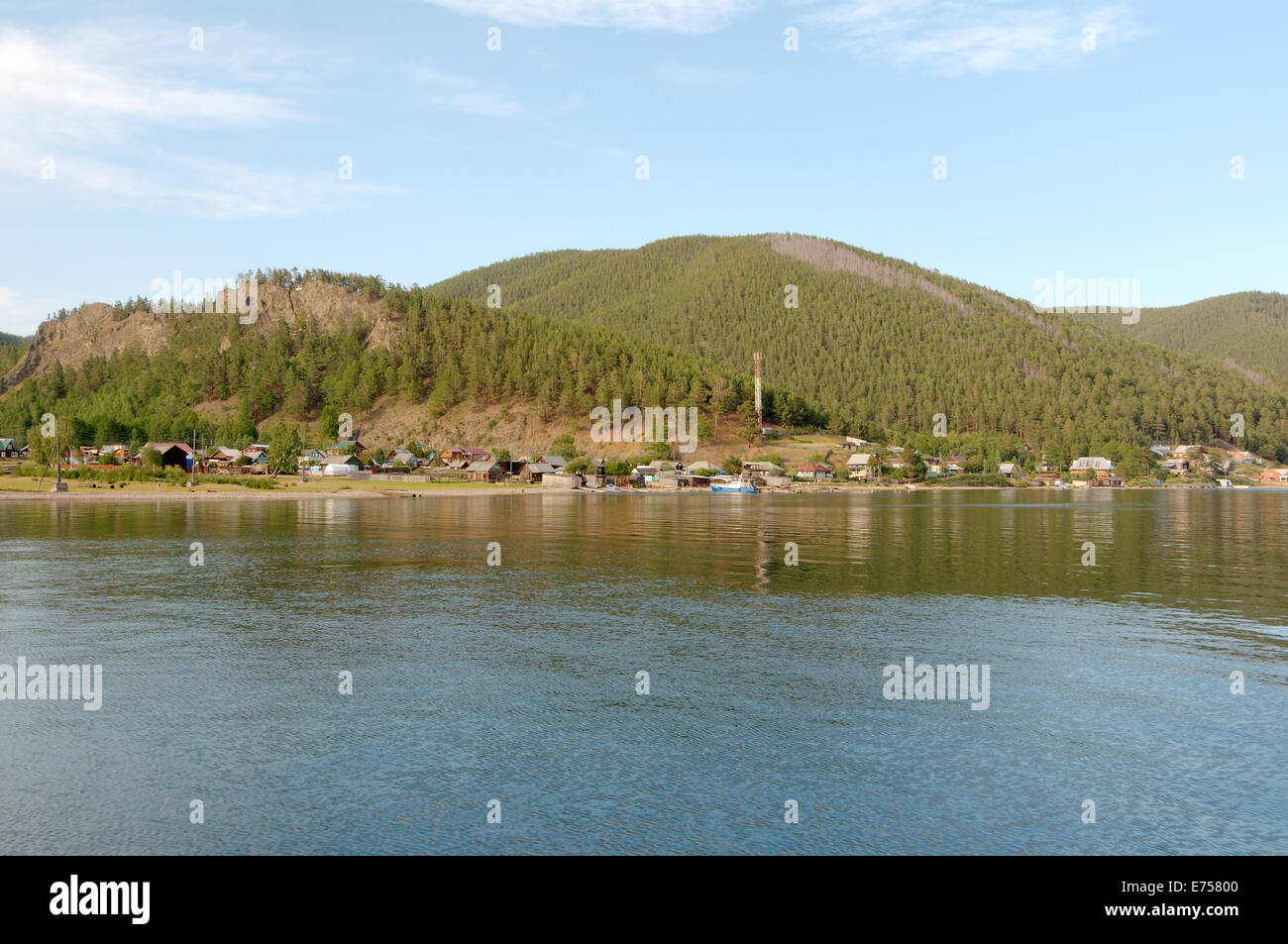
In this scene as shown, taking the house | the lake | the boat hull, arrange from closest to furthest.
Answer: the lake → the house → the boat hull

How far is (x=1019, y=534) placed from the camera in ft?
246

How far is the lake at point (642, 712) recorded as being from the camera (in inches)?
575

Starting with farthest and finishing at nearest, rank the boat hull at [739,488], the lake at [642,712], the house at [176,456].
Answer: the boat hull at [739,488]
the house at [176,456]
the lake at [642,712]

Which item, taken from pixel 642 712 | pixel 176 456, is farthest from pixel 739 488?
pixel 642 712

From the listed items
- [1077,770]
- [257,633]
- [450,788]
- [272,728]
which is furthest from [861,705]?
[257,633]

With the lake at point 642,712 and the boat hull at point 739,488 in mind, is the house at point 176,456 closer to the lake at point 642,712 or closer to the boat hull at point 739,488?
the boat hull at point 739,488

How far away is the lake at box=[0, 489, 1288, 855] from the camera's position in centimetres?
1462

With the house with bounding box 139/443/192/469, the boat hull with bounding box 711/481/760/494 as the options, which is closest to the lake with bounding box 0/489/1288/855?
the boat hull with bounding box 711/481/760/494

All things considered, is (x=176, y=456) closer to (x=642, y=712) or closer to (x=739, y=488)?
(x=739, y=488)

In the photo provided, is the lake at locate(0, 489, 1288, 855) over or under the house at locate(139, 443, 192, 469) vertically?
under

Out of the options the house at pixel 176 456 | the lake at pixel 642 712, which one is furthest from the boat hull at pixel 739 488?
the lake at pixel 642 712

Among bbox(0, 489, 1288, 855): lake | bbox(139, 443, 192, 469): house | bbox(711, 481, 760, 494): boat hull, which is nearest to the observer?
bbox(0, 489, 1288, 855): lake

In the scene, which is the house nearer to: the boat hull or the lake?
the boat hull
